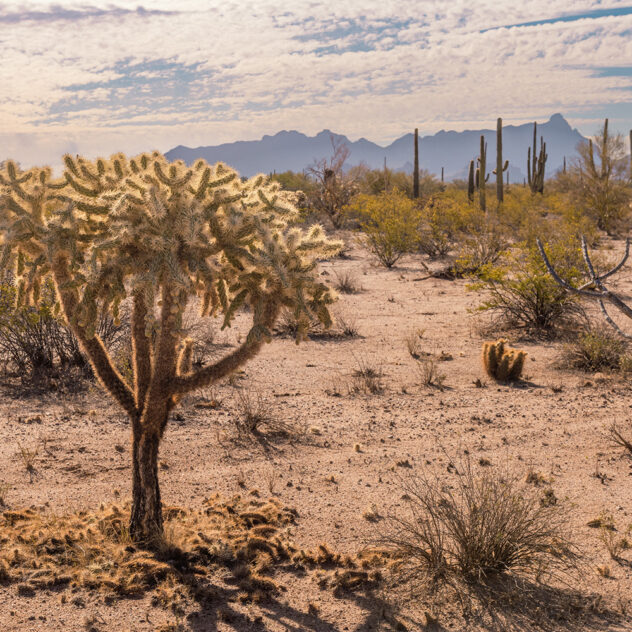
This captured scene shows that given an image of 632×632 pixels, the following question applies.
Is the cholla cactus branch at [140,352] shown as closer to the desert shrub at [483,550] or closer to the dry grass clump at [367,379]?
the desert shrub at [483,550]

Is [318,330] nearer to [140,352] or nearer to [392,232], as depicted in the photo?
[140,352]

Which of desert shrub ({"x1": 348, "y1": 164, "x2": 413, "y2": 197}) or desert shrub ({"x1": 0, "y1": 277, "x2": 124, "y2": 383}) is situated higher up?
desert shrub ({"x1": 348, "y1": 164, "x2": 413, "y2": 197})

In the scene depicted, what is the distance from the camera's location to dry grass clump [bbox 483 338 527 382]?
27.3ft

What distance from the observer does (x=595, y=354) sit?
28.2 ft

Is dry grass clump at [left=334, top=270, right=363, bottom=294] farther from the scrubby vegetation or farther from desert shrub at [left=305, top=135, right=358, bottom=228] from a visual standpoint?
desert shrub at [left=305, top=135, right=358, bottom=228]

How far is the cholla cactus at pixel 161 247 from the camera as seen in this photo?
3.58 metres

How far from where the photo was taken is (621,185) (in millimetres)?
29656

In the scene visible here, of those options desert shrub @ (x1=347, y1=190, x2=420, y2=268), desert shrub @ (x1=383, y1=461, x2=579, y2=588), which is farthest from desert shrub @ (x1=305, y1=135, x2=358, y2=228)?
desert shrub @ (x1=383, y1=461, x2=579, y2=588)

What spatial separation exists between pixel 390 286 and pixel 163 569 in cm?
1214

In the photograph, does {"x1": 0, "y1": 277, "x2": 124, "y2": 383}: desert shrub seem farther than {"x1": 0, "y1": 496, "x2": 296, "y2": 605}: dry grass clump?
Yes

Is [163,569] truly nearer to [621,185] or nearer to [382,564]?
[382,564]

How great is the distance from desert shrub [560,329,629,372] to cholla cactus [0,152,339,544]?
19.0 feet

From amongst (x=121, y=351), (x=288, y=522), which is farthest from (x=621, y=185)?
(x=288, y=522)

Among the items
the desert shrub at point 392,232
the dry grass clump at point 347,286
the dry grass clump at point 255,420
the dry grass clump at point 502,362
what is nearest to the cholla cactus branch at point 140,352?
the dry grass clump at point 255,420
